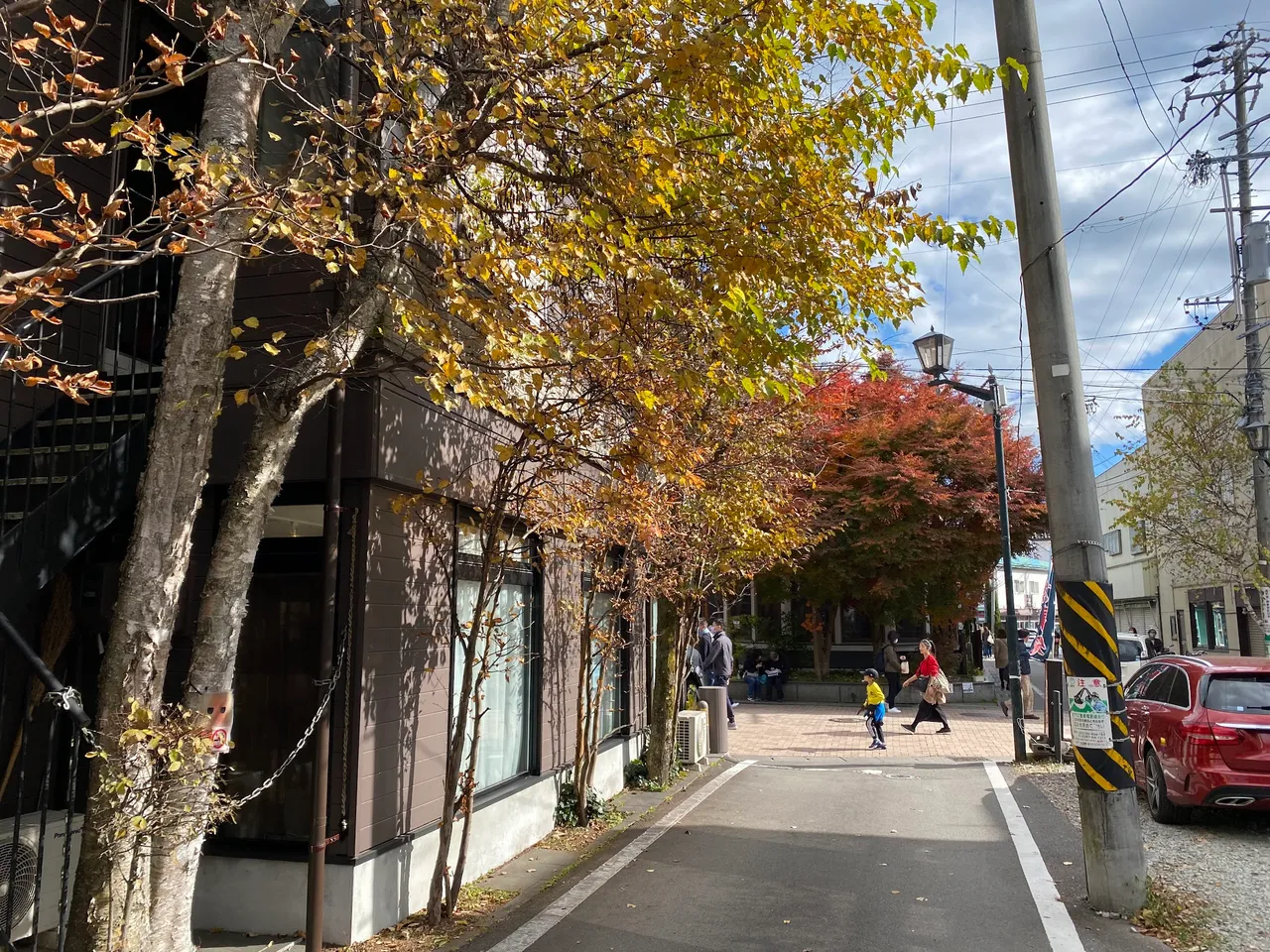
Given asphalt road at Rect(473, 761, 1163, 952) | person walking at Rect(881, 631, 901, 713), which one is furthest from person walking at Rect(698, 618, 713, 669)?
person walking at Rect(881, 631, 901, 713)

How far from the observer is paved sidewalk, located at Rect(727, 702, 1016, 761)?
14242mm

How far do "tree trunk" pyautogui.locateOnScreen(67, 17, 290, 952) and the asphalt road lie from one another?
2.52 meters

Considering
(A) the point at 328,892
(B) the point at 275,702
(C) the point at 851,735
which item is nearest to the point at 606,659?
(B) the point at 275,702

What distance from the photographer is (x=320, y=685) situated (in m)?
5.57

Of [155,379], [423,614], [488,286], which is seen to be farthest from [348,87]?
[423,614]

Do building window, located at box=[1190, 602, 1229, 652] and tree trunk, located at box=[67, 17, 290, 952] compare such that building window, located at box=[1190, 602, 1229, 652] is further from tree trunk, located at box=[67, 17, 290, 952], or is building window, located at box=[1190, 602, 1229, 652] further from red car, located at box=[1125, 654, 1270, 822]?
tree trunk, located at box=[67, 17, 290, 952]

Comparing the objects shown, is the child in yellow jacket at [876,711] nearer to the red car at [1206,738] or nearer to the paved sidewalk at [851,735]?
the paved sidewalk at [851,735]

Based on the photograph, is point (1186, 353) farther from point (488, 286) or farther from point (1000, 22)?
point (488, 286)

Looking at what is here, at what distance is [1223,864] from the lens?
7.43 metres

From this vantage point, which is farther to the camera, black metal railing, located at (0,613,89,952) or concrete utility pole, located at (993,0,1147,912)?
concrete utility pole, located at (993,0,1147,912)

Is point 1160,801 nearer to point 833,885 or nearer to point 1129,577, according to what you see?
point 833,885

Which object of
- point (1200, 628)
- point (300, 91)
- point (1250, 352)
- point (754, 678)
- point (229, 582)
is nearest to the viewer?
point (229, 582)

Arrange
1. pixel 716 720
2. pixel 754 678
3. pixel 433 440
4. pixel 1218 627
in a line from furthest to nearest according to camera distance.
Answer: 1. pixel 1218 627
2. pixel 754 678
3. pixel 716 720
4. pixel 433 440

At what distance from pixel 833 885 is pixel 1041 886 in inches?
61.7
